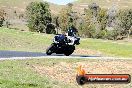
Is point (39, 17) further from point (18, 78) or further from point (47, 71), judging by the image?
point (18, 78)

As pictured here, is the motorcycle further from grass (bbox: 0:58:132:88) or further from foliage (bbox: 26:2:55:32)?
foliage (bbox: 26:2:55:32)

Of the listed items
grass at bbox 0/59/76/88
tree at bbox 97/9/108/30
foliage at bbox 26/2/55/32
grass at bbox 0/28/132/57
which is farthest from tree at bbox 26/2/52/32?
grass at bbox 0/59/76/88

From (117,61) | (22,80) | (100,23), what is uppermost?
(22,80)

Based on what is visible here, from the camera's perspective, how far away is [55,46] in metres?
32.0

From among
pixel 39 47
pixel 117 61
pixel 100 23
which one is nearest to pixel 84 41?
pixel 39 47

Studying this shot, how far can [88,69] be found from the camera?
29.7 m

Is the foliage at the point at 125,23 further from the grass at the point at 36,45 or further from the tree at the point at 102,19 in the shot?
the grass at the point at 36,45

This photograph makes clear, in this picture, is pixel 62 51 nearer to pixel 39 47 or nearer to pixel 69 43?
pixel 69 43

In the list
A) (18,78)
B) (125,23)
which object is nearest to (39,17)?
(125,23)

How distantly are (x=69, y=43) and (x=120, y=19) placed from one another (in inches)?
5068

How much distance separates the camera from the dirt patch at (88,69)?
25141 millimetres

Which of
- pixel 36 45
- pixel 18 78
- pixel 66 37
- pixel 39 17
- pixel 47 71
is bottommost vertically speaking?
pixel 39 17

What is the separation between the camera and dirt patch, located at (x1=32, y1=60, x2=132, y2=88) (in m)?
25.1

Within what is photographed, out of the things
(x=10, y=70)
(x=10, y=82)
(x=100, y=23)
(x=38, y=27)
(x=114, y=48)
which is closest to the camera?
(x=10, y=82)
